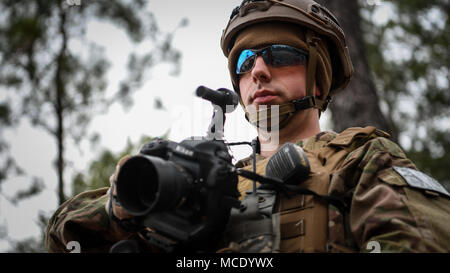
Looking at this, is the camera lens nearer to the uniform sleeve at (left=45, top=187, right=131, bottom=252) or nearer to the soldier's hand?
the soldier's hand

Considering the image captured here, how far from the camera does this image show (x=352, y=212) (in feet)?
7.35

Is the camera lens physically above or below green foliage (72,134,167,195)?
above

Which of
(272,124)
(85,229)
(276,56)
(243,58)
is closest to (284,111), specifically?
(272,124)

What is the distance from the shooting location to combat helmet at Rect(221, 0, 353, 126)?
325cm

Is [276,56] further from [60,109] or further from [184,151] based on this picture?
[60,109]

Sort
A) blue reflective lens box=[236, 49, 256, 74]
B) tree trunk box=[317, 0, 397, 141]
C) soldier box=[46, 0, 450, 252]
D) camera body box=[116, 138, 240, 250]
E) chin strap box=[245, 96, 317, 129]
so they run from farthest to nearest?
tree trunk box=[317, 0, 397, 141] → blue reflective lens box=[236, 49, 256, 74] → chin strap box=[245, 96, 317, 129] → soldier box=[46, 0, 450, 252] → camera body box=[116, 138, 240, 250]

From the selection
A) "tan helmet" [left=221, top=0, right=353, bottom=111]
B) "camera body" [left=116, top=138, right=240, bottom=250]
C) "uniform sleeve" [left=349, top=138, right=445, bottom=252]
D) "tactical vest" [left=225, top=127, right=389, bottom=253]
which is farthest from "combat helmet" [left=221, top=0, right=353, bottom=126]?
"camera body" [left=116, top=138, right=240, bottom=250]

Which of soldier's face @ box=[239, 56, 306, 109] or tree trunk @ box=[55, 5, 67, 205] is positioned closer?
soldier's face @ box=[239, 56, 306, 109]

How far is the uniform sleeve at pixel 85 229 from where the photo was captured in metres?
2.58

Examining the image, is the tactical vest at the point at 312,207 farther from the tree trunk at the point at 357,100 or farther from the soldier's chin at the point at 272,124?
the tree trunk at the point at 357,100

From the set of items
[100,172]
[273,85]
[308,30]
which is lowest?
[100,172]

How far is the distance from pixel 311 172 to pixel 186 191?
2.88ft

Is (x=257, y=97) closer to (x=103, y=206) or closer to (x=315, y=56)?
(x=315, y=56)
